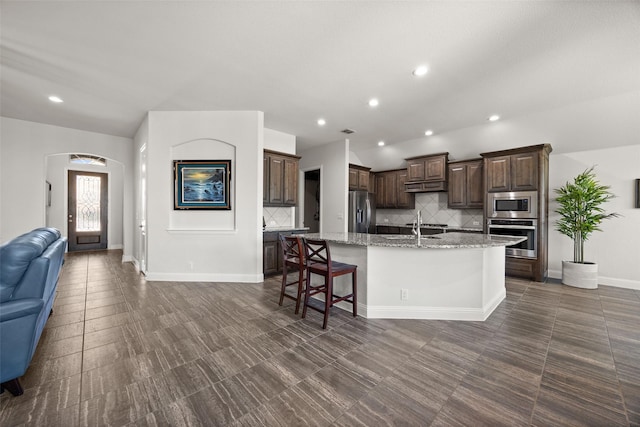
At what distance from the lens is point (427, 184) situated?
5.93 meters

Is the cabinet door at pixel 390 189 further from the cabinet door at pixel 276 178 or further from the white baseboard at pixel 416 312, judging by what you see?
the white baseboard at pixel 416 312

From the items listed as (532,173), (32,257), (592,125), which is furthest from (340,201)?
(32,257)

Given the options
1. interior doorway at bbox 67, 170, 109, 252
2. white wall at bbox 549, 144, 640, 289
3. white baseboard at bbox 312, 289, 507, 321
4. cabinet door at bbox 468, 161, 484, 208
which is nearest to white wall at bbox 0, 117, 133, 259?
interior doorway at bbox 67, 170, 109, 252

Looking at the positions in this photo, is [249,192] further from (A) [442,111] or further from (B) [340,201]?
(A) [442,111]

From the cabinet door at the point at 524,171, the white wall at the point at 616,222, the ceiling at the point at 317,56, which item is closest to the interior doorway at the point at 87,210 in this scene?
the ceiling at the point at 317,56

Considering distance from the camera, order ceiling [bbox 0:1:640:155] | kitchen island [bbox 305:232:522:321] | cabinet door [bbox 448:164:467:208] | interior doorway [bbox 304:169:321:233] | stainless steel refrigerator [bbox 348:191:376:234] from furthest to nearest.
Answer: interior doorway [bbox 304:169:321:233] < stainless steel refrigerator [bbox 348:191:376:234] < cabinet door [bbox 448:164:467:208] < kitchen island [bbox 305:232:522:321] < ceiling [bbox 0:1:640:155]

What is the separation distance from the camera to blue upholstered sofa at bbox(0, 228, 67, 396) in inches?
63.2

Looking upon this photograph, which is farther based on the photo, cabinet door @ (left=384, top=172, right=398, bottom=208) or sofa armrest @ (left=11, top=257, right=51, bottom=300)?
cabinet door @ (left=384, top=172, right=398, bottom=208)

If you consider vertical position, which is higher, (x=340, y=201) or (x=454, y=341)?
(x=340, y=201)

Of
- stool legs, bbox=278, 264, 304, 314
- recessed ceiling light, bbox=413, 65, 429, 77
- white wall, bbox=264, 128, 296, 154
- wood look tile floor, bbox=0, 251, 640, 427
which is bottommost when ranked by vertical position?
wood look tile floor, bbox=0, 251, 640, 427

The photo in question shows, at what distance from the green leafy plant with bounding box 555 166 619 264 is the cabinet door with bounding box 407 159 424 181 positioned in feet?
7.85

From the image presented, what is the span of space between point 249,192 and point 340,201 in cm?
233

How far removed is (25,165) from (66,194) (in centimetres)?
273

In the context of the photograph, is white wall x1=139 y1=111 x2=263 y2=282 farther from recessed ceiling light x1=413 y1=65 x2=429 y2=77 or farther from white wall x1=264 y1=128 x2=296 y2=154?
recessed ceiling light x1=413 y1=65 x2=429 y2=77
